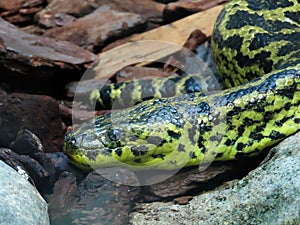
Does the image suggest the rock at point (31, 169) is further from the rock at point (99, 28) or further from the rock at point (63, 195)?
the rock at point (99, 28)

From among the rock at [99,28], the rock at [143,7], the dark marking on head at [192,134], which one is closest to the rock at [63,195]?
the dark marking on head at [192,134]

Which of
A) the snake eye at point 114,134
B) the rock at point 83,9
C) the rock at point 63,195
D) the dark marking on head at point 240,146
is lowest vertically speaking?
the rock at point 63,195

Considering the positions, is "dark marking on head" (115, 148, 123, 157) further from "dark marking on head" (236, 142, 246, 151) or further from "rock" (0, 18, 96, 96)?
"rock" (0, 18, 96, 96)

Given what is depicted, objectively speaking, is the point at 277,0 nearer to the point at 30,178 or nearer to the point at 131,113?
Result: the point at 131,113

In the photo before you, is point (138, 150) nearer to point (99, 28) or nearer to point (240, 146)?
point (240, 146)

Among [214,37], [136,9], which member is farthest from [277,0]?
[136,9]

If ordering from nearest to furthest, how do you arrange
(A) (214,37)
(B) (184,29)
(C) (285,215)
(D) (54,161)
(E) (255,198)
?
(C) (285,215) < (E) (255,198) < (D) (54,161) < (A) (214,37) < (B) (184,29)

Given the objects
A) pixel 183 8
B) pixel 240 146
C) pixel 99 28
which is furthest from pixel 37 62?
pixel 240 146
